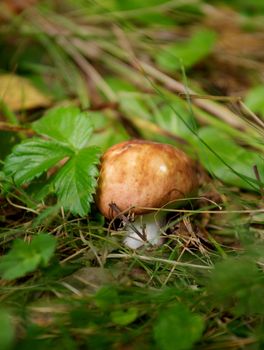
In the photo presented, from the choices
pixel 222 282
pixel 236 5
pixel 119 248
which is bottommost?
pixel 119 248

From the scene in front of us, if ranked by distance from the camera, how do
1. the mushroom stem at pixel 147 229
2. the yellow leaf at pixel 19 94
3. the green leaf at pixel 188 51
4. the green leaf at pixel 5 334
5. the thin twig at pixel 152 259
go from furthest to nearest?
the green leaf at pixel 188 51, the yellow leaf at pixel 19 94, the mushroom stem at pixel 147 229, the thin twig at pixel 152 259, the green leaf at pixel 5 334

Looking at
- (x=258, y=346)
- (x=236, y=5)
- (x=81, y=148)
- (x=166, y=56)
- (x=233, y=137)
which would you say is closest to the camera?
(x=258, y=346)

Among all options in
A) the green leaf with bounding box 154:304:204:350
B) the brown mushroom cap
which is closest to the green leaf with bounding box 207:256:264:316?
the green leaf with bounding box 154:304:204:350

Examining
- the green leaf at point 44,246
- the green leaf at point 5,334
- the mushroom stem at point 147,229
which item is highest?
the green leaf at point 44,246

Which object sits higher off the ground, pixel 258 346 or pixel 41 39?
pixel 41 39

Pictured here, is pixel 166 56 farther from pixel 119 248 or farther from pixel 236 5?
pixel 119 248

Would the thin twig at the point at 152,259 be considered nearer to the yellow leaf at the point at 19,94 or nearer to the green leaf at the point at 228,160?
the green leaf at the point at 228,160

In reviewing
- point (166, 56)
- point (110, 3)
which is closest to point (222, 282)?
point (166, 56)

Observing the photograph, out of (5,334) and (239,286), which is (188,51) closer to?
(239,286)

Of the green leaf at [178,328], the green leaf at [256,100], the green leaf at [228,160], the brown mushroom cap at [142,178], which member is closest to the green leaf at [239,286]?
the green leaf at [178,328]
